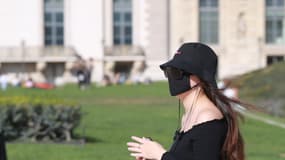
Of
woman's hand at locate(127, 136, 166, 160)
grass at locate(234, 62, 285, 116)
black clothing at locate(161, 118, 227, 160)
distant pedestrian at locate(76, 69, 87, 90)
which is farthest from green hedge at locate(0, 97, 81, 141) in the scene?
distant pedestrian at locate(76, 69, 87, 90)

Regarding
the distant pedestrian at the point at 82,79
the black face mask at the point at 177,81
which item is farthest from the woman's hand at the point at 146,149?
the distant pedestrian at the point at 82,79

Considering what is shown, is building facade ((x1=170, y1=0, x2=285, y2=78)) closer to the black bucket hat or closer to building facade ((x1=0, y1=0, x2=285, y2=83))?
building facade ((x1=0, y1=0, x2=285, y2=83))

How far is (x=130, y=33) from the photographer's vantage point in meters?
66.2

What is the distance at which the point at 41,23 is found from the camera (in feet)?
215

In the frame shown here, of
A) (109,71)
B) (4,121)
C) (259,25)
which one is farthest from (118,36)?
(4,121)

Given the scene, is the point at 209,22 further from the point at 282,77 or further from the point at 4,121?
the point at 4,121

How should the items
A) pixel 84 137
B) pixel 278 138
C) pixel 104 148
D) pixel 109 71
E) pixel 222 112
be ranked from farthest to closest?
pixel 109 71 < pixel 278 138 < pixel 84 137 < pixel 104 148 < pixel 222 112

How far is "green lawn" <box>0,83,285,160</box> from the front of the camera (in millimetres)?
18139

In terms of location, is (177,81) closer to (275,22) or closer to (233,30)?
(233,30)

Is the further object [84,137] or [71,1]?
[71,1]

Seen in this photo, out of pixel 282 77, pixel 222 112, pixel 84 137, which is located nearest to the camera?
pixel 222 112

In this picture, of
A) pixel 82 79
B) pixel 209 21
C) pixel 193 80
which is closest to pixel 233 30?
pixel 209 21

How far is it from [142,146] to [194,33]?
61.2 meters

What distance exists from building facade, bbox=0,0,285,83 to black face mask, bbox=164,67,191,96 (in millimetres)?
57352
